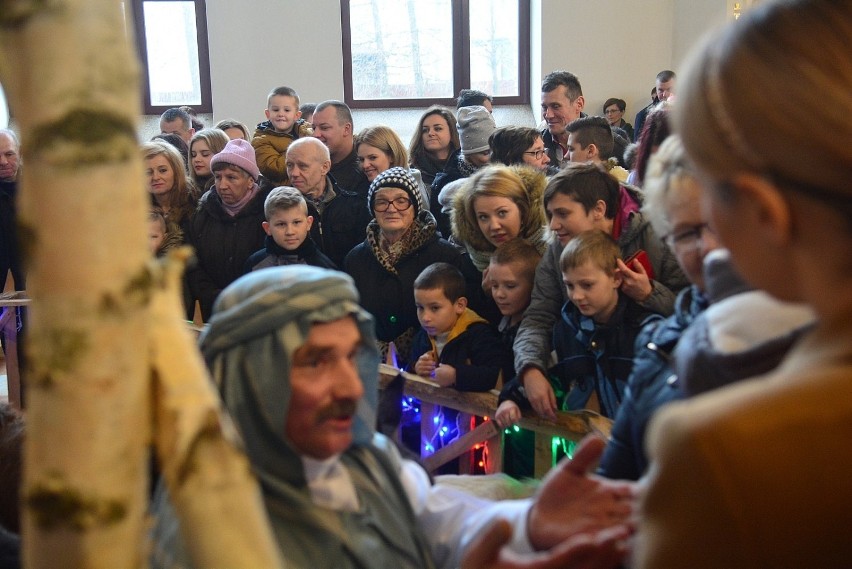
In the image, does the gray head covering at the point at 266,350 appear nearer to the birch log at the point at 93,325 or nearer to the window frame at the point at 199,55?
the birch log at the point at 93,325

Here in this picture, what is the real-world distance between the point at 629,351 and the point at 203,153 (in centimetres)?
382

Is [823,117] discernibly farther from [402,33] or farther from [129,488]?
[402,33]

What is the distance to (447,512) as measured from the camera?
1.80 metres

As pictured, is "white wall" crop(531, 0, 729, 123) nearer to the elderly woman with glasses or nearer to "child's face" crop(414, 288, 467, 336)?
the elderly woman with glasses

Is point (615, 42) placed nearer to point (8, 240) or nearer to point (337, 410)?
point (8, 240)

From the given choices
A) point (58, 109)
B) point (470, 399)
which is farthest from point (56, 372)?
point (470, 399)

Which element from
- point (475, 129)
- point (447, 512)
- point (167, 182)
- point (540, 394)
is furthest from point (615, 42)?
point (447, 512)

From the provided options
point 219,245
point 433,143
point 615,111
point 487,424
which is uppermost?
point 615,111

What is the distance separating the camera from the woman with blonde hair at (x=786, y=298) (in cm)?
79

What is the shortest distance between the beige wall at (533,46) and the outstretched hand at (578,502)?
926 cm

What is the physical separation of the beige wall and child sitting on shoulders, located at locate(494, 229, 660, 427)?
7.77 m

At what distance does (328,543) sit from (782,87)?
3.60 feet

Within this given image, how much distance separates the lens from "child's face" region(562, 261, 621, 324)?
2.93 meters

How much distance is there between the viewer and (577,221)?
3.25 m
